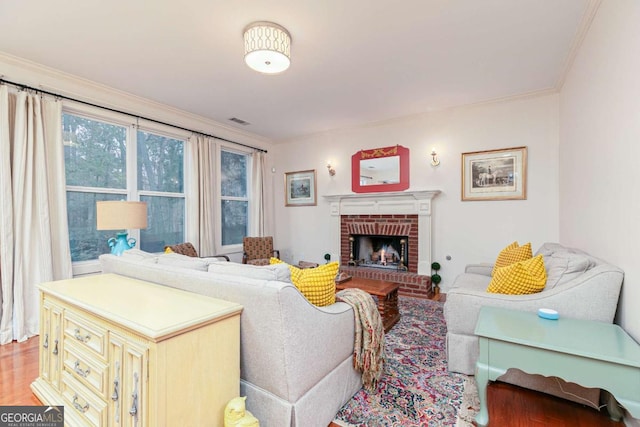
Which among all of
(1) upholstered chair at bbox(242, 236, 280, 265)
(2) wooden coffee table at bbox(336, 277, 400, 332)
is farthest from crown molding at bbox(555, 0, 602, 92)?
(1) upholstered chair at bbox(242, 236, 280, 265)

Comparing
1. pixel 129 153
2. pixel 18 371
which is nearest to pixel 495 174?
pixel 129 153

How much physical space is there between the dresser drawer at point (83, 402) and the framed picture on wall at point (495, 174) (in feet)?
14.4

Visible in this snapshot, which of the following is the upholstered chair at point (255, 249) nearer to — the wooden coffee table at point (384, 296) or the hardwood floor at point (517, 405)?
the wooden coffee table at point (384, 296)

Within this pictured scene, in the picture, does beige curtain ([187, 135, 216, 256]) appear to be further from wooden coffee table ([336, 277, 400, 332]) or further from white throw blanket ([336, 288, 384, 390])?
white throw blanket ([336, 288, 384, 390])

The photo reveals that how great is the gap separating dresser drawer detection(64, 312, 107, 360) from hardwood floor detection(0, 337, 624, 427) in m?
0.67

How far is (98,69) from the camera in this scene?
121 inches

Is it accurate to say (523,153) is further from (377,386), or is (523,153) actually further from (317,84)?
(377,386)

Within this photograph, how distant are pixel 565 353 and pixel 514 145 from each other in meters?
3.28

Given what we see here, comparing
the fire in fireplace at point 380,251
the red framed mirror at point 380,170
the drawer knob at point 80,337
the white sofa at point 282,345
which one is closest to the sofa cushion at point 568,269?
the white sofa at point 282,345

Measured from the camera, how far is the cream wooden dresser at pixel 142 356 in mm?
1154

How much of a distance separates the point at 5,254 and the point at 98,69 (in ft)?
6.75

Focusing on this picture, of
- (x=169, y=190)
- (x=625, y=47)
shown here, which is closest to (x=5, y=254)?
(x=169, y=190)

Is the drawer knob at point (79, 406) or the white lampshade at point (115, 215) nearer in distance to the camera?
the drawer knob at point (79, 406)

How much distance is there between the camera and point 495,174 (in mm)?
3988
